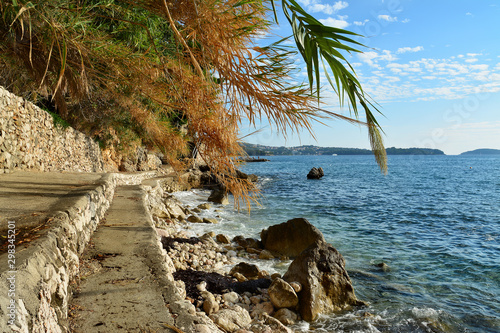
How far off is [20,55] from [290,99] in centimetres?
433

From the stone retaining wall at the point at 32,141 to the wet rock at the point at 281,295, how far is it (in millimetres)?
5837

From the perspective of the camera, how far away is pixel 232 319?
4172mm

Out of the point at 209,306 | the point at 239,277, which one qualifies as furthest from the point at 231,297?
the point at 239,277

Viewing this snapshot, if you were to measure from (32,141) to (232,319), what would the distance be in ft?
23.0

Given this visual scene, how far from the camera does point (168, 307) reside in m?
2.52

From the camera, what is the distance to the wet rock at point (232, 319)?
387cm

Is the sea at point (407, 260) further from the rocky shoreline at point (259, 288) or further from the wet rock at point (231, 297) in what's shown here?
the wet rock at point (231, 297)

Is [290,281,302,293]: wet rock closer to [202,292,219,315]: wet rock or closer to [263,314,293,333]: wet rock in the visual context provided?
[263,314,293,333]: wet rock

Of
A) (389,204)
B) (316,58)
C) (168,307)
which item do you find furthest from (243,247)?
(389,204)

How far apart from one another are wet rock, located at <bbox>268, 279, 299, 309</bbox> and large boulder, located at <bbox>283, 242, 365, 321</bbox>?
310 millimetres

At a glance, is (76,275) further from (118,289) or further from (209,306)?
(209,306)

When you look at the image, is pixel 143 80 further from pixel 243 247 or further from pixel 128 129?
pixel 128 129

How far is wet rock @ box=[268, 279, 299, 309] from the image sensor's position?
511 cm

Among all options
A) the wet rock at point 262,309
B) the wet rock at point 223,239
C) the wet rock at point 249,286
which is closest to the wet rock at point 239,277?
the wet rock at point 249,286
